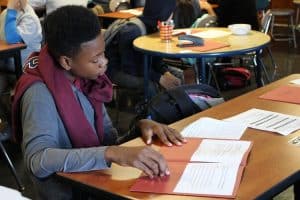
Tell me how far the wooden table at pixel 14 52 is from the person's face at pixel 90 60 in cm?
183

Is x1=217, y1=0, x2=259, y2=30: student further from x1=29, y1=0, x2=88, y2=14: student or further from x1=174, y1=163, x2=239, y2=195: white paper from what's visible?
x1=174, y1=163, x2=239, y2=195: white paper

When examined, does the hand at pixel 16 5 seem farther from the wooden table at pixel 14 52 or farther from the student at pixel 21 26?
the wooden table at pixel 14 52

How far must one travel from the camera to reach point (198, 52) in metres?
3.08

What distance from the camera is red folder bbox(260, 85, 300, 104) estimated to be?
1.98 metres

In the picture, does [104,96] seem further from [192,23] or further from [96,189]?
[192,23]

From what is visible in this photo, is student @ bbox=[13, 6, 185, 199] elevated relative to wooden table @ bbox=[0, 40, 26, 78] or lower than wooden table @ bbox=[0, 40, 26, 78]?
elevated

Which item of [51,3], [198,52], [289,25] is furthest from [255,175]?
[289,25]

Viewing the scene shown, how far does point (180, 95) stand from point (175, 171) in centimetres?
71

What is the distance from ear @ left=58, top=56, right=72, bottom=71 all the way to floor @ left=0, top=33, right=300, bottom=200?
1.34 m

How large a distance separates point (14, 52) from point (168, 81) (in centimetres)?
106

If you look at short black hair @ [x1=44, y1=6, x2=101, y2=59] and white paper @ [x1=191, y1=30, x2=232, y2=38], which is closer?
short black hair @ [x1=44, y1=6, x2=101, y2=59]

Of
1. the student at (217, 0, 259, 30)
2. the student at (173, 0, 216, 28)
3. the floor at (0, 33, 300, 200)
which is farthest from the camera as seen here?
the student at (217, 0, 259, 30)

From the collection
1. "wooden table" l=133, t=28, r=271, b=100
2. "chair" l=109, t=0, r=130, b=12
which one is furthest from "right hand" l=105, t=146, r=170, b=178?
"chair" l=109, t=0, r=130, b=12

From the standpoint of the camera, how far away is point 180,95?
2055mm
